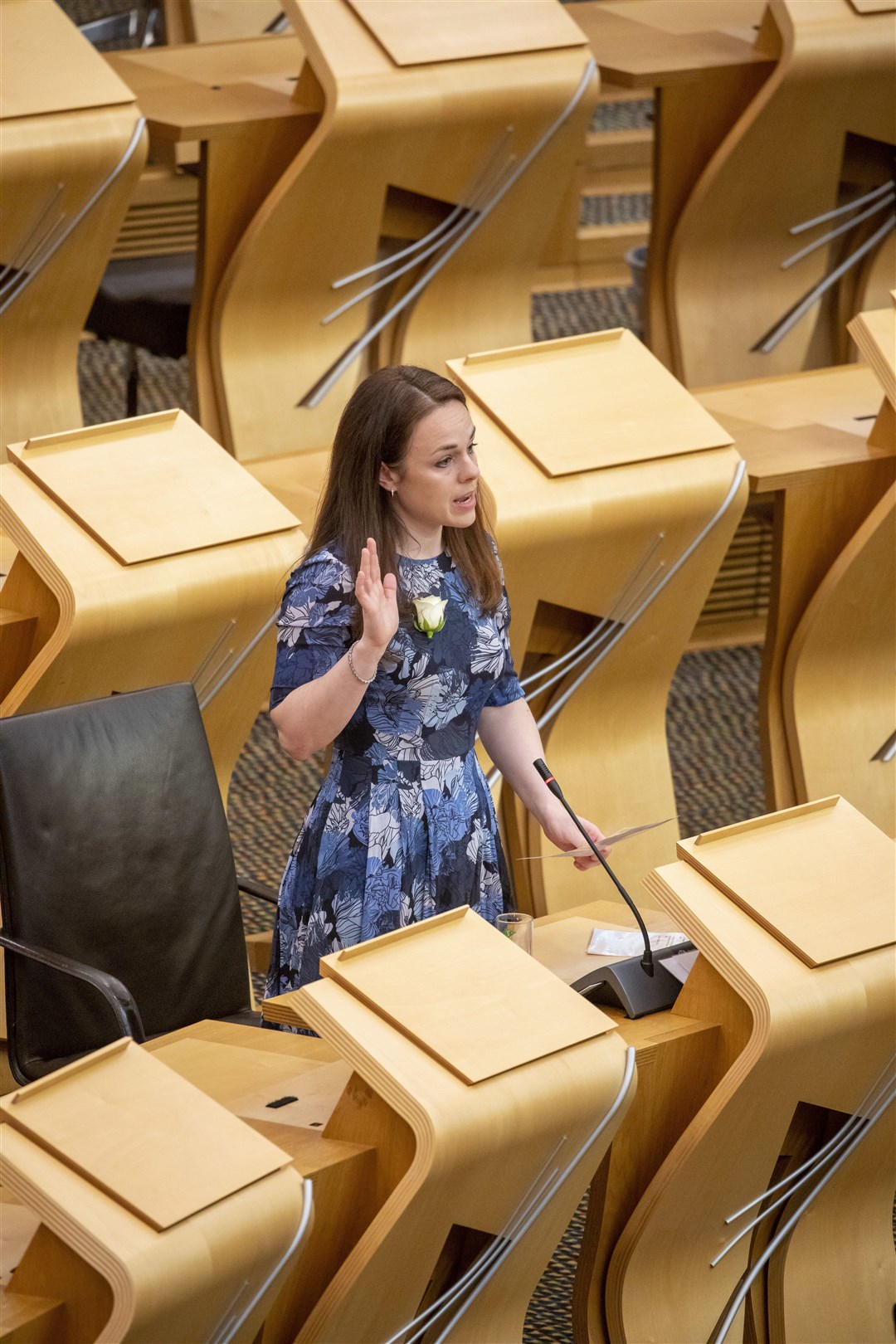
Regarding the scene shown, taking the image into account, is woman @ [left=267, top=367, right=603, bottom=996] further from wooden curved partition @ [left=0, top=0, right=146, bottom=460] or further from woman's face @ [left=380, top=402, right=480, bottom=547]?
wooden curved partition @ [left=0, top=0, right=146, bottom=460]

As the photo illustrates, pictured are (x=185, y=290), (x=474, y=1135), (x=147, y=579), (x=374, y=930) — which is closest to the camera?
(x=474, y=1135)

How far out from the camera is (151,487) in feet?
9.96

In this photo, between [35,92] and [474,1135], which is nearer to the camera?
[474,1135]

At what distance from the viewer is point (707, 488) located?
338cm

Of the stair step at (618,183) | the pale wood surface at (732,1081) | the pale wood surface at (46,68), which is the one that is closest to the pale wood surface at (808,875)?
the pale wood surface at (732,1081)

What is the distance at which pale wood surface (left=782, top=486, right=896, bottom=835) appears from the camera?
148 inches

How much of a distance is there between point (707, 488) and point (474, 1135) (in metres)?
1.70

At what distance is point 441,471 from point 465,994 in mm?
712

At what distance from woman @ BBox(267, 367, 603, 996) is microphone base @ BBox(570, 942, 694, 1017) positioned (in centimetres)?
21

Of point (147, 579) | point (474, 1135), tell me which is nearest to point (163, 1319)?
point (474, 1135)

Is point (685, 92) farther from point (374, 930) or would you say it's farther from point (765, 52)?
point (374, 930)

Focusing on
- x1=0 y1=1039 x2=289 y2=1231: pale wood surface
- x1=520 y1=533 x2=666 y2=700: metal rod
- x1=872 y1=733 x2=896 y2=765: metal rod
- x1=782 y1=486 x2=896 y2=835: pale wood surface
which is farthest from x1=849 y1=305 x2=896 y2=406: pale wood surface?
x1=0 y1=1039 x2=289 y2=1231: pale wood surface

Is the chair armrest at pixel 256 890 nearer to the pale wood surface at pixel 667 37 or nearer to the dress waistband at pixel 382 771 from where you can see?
the dress waistband at pixel 382 771

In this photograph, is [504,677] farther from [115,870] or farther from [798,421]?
[798,421]
